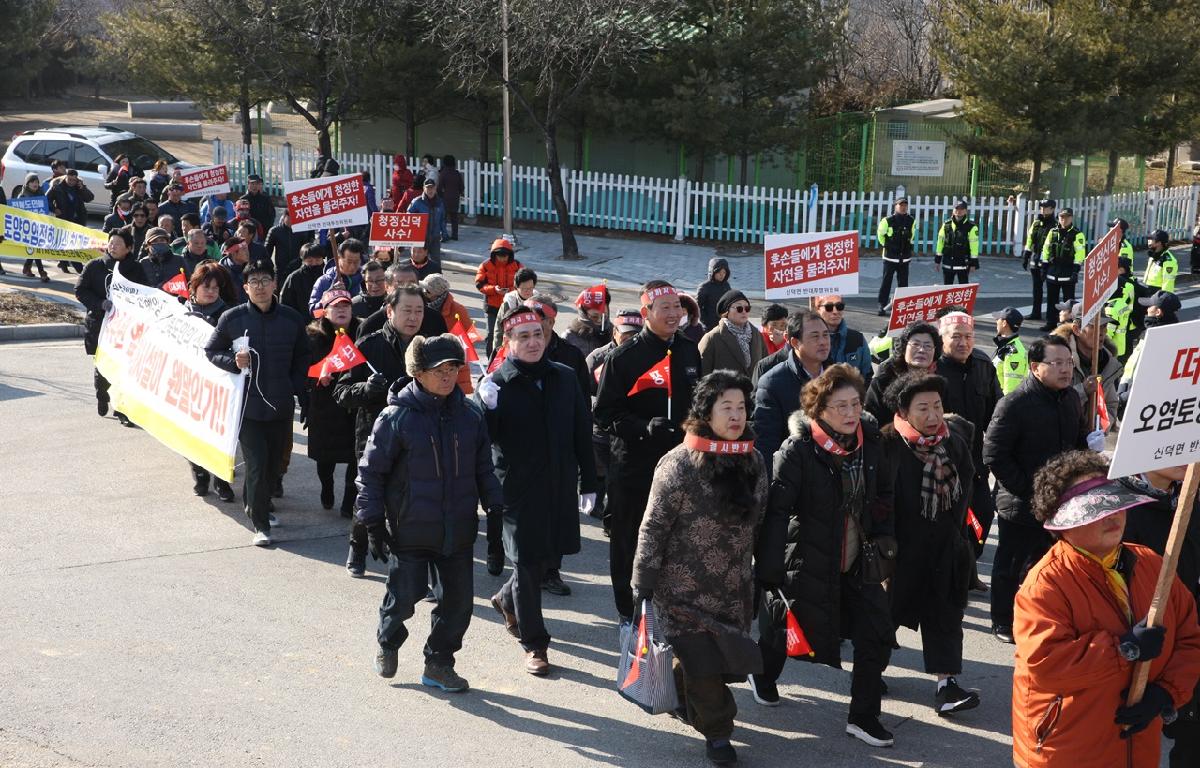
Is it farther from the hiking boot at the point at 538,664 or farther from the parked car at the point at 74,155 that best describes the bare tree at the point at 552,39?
the hiking boot at the point at 538,664

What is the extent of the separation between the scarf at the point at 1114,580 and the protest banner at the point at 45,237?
48.9 feet

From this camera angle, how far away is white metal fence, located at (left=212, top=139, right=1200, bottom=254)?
23.2 metres

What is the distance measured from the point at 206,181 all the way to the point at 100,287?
25.9 ft

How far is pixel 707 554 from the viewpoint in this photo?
561 centimetres

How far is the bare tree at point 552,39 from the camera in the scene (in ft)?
71.5

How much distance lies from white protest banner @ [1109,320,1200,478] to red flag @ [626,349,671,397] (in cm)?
328

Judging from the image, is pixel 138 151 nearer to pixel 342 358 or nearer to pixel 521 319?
pixel 342 358

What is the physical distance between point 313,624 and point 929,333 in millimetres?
3948

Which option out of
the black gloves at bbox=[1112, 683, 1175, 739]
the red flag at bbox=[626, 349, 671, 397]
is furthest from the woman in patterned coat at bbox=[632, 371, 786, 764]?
the black gloves at bbox=[1112, 683, 1175, 739]

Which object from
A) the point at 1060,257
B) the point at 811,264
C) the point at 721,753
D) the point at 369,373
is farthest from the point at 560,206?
the point at 721,753

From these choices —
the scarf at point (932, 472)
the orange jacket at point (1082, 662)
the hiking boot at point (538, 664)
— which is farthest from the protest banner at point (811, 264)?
the orange jacket at point (1082, 662)

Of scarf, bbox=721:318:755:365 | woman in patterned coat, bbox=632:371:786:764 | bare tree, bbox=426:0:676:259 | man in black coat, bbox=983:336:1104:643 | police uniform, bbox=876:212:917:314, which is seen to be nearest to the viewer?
woman in patterned coat, bbox=632:371:786:764

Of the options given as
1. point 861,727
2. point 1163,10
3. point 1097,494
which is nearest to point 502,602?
point 861,727

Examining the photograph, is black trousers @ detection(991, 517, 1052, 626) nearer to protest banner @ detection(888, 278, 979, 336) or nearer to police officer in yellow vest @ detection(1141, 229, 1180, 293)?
protest banner @ detection(888, 278, 979, 336)
